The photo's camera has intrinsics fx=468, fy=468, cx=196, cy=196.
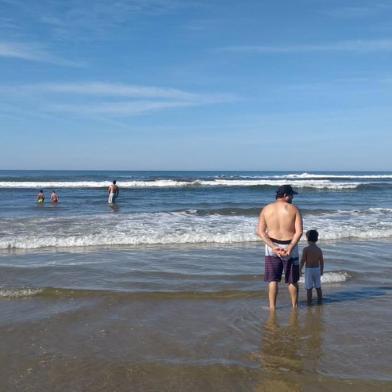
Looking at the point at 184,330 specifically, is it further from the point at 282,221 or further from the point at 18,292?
the point at 18,292

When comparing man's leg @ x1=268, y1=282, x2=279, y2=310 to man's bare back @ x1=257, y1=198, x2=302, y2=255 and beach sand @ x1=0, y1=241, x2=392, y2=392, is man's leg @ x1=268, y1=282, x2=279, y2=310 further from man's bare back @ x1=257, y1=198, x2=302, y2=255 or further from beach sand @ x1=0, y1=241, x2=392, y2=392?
man's bare back @ x1=257, y1=198, x2=302, y2=255

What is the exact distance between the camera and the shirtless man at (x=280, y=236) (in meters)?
5.88

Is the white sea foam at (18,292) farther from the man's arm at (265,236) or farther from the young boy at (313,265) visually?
the young boy at (313,265)

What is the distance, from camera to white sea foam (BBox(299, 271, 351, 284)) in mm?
7902

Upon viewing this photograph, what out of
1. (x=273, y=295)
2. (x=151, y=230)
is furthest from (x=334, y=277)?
(x=151, y=230)

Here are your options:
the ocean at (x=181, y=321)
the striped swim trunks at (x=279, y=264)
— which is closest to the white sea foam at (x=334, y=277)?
the ocean at (x=181, y=321)

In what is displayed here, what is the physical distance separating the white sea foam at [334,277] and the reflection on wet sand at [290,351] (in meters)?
1.85

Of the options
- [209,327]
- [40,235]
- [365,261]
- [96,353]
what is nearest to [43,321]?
[96,353]

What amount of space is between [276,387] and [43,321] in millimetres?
3007

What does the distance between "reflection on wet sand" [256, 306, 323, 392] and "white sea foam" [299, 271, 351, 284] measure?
185cm

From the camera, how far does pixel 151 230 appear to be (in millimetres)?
13320

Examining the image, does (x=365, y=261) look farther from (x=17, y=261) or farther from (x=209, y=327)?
(x=17, y=261)

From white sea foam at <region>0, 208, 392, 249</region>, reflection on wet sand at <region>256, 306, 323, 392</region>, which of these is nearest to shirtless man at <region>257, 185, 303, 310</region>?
reflection on wet sand at <region>256, 306, 323, 392</region>

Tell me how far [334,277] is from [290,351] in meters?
3.64
